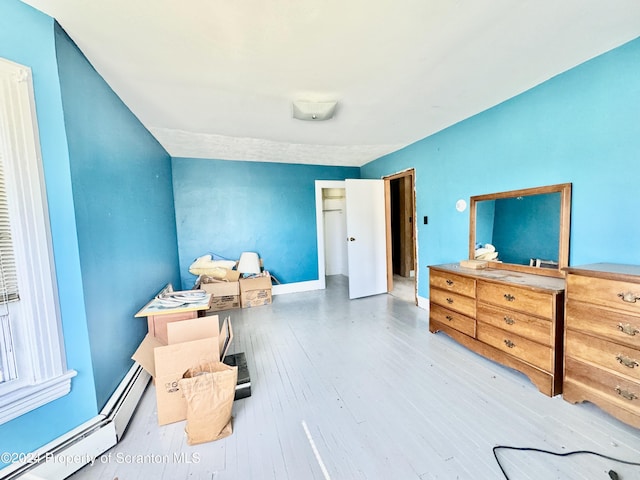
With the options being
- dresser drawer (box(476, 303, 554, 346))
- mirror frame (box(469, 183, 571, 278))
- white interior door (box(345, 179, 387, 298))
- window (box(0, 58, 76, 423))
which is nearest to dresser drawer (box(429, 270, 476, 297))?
dresser drawer (box(476, 303, 554, 346))

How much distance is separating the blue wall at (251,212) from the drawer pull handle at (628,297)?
371 cm

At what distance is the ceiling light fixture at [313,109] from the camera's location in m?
2.22

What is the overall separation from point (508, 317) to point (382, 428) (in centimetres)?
131

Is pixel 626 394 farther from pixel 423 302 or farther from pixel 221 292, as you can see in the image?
pixel 221 292

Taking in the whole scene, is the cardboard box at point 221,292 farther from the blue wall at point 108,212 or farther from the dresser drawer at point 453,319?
the dresser drawer at point 453,319

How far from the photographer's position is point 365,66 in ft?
5.70

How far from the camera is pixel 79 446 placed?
1.25 meters

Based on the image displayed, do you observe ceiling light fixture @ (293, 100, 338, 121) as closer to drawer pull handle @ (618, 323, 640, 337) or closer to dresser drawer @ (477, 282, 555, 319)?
dresser drawer @ (477, 282, 555, 319)

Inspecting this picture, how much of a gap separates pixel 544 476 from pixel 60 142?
9.46 feet

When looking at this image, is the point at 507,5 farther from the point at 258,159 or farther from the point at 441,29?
A: the point at 258,159

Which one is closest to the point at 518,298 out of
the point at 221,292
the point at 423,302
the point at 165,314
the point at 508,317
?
the point at 508,317

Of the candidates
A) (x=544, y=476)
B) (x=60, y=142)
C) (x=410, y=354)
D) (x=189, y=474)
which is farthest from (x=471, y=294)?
(x=60, y=142)

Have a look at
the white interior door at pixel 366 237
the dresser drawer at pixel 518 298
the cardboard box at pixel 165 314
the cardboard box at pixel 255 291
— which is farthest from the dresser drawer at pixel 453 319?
the cardboard box at pixel 255 291

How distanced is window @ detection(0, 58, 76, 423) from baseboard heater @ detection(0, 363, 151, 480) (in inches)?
8.8
